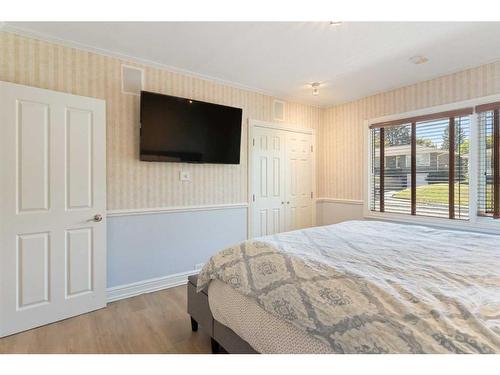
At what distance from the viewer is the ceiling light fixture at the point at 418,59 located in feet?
9.08

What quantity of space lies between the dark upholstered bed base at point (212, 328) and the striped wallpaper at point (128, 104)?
134 cm

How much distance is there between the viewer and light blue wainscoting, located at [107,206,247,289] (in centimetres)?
282

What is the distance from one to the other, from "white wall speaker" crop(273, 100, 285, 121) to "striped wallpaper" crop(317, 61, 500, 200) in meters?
0.91

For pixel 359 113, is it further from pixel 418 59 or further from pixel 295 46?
pixel 295 46

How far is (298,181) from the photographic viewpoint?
4410 mm

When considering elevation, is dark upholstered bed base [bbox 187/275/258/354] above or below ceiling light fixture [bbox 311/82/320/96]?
below

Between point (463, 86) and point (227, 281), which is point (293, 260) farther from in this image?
point (463, 86)

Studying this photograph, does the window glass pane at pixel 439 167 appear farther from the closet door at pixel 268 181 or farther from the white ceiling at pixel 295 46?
the closet door at pixel 268 181

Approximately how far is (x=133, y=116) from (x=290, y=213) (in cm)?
268

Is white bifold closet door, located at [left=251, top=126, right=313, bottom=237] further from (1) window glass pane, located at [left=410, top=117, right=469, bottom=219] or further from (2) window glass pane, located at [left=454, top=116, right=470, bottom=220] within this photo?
(2) window glass pane, located at [left=454, top=116, right=470, bottom=220]

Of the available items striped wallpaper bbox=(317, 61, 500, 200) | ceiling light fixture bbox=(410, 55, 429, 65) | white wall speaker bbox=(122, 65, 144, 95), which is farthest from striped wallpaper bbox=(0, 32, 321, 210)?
ceiling light fixture bbox=(410, 55, 429, 65)

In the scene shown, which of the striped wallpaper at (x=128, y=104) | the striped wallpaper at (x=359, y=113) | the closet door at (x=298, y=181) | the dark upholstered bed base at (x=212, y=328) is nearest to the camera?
the dark upholstered bed base at (x=212, y=328)

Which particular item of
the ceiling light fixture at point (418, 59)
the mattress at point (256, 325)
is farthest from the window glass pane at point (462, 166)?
the mattress at point (256, 325)

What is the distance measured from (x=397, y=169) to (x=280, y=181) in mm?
1669
